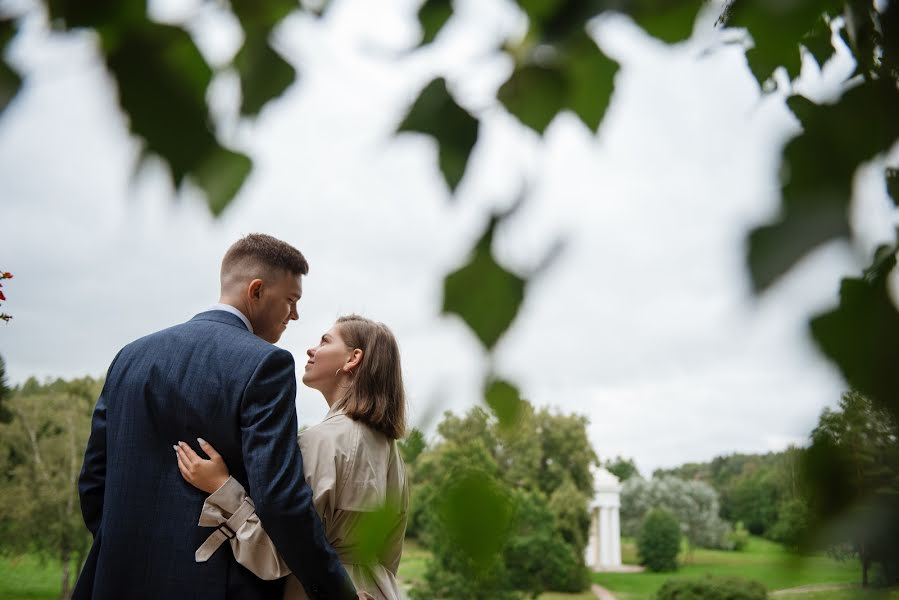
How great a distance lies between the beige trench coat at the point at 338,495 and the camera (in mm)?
1666

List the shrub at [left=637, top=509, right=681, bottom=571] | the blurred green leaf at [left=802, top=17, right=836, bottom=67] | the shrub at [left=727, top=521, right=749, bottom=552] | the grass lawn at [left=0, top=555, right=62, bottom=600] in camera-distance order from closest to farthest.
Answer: the shrub at [left=727, top=521, right=749, bottom=552]
the blurred green leaf at [left=802, top=17, right=836, bottom=67]
the grass lawn at [left=0, top=555, right=62, bottom=600]
the shrub at [left=637, top=509, right=681, bottom=571]

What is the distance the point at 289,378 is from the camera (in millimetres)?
1790

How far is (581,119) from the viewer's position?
444mm

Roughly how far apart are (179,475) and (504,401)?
1484 millimetres

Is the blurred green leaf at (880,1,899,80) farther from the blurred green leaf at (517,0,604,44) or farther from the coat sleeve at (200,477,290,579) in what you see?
the coat sleeve at (200,477,290,579)

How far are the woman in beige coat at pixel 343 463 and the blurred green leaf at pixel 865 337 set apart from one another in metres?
1.18

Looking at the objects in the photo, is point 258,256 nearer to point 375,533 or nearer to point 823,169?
point 375,533

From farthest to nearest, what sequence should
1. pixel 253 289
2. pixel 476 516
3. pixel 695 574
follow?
1. pixel 695 574
2. pixel 253 289
3. pixel 476 516

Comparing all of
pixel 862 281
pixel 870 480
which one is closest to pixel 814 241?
pixel 862 281

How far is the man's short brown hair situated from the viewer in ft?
6.91

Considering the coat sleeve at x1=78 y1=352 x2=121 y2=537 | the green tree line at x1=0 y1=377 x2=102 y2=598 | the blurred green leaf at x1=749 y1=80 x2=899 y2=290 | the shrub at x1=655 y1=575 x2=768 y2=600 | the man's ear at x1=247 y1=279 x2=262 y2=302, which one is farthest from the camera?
the shrub at x1=655 y1=575 x2=768 y2=600

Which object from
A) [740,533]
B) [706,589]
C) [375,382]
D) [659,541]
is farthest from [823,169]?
[659,541]

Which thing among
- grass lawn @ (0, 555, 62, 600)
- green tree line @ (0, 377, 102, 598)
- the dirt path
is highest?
green tree line @ (0, 377, 102, 598)

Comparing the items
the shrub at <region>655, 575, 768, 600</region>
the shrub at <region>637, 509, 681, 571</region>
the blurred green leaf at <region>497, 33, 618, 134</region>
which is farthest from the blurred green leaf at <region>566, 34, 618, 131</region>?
the shrub at <region>637, 509, 681, 571</region>
